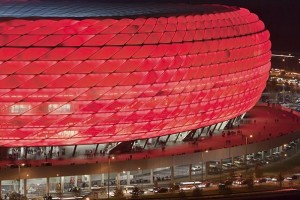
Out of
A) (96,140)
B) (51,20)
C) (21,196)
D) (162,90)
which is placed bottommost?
(21,196)

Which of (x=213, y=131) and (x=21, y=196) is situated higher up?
(x=213, y=131)

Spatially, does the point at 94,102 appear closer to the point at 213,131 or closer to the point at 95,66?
the point at 95,66

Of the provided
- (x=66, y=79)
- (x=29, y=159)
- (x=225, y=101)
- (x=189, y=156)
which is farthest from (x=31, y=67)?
(x=225, y=101)

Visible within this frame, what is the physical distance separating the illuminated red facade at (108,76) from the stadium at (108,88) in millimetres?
77

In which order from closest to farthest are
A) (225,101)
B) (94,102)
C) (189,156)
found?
(94,102) → (189,156) → (225,101)

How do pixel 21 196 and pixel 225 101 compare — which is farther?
pixel 225 101

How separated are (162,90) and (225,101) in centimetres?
876

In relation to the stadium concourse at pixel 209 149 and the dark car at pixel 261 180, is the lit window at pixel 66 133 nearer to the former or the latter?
the stadium concourse at pixel 209 149

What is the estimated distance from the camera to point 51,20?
54.9 metres

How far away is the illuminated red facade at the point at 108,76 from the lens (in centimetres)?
5344

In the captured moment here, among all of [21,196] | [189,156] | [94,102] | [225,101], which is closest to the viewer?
[21,196]

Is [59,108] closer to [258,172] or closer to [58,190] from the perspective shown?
[58,190]

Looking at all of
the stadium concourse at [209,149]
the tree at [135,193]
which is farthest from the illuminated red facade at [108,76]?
the tree at [135,193]

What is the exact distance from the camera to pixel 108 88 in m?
55.0
